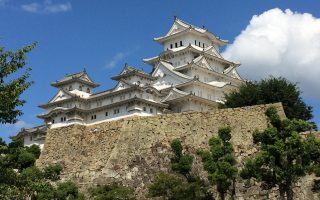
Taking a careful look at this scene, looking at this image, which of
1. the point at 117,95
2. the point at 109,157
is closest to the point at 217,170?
the point at 109,157

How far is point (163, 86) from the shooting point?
203 ft

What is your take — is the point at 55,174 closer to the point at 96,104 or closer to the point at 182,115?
the point at 182,115

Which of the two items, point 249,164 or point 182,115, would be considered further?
point 182,115

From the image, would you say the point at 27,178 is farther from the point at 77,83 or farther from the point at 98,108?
the point at 77,83

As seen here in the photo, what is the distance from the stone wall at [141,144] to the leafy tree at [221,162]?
1.52 m

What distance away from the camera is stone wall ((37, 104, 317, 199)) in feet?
92.1

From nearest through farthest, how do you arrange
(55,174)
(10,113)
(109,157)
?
(10,113) → (55,174) → (109,157)

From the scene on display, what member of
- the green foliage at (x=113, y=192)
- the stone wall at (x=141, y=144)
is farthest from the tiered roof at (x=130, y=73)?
the green foliage at (x=113, y=192)

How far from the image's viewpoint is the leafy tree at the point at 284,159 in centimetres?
2284

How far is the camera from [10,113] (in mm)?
16609

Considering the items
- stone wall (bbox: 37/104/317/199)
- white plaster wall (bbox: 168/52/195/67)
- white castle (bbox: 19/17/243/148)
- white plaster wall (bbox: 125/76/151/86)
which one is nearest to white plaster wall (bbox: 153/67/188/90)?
white castle (bbox: 19/17/243/148)

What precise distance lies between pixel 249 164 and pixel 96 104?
38679 mm

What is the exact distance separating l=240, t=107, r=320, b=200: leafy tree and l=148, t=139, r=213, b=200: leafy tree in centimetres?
272

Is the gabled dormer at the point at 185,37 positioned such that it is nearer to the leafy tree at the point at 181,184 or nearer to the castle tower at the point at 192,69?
the castle tower at the point at 192,69
